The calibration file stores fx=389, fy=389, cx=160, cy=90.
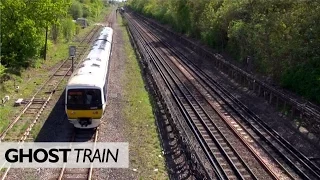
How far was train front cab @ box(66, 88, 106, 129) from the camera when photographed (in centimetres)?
1736

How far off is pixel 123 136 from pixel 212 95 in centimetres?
993

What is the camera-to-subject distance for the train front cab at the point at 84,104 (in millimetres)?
17359

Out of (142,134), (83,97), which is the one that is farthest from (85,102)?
(142,134)

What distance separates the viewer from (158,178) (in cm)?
1422

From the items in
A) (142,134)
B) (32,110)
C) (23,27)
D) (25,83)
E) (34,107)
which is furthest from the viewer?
(23,27)

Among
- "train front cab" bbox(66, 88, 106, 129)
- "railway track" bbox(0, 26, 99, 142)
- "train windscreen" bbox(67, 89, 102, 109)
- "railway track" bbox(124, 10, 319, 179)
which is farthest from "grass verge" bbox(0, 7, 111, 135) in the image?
"railway track" bbox(124, 10, 319, 179)

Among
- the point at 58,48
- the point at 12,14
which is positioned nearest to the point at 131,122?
the point at 12,14

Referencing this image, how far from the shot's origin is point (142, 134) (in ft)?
60.4

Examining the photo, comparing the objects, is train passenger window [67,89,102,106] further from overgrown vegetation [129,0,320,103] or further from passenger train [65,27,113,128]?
overgrown vegetation [129,0,320,103]

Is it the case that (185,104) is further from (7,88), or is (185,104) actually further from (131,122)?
(7,88)

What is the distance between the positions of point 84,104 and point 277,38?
15.0 metres

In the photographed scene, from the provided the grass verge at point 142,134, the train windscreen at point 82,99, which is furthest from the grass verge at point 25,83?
the grass verge at point 142,134

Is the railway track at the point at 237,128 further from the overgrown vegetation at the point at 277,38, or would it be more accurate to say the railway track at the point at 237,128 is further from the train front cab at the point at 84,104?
the train front cab at the point at 84,104

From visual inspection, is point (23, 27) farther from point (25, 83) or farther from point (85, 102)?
point (85, 102)
